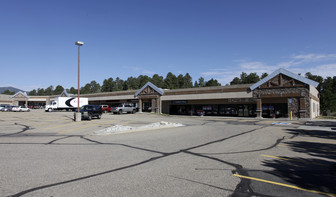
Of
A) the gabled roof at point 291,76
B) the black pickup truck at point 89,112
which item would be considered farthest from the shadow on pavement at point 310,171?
the gabled roof at point 291,76

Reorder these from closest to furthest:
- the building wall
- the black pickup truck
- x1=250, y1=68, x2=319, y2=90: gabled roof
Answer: the black pickup truck < x1=250, y1=68, x2=319, y2=90: gabled roof < the building wall

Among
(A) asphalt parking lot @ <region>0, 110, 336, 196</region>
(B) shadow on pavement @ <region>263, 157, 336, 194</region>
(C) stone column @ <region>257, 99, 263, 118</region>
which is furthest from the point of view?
(C) stone column @ <region>257, 99, 263, 118</region>

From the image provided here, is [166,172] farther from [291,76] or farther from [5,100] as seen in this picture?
[5,100]

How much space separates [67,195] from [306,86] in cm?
3297

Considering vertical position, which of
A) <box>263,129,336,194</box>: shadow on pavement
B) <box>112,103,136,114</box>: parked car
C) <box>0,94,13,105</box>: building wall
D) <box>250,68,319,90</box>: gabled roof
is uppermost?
<box>250,68,319,90</box>: gabled roof

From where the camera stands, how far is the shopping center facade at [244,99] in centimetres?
2995

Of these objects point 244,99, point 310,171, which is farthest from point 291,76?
point 310,171

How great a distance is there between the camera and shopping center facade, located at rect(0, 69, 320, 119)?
1179 inches

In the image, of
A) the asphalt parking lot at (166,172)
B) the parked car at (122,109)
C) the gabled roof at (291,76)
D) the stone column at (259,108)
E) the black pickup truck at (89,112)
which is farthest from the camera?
the parked car at (122,109)

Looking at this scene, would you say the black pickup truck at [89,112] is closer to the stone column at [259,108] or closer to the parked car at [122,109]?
the parked car at [122,109]

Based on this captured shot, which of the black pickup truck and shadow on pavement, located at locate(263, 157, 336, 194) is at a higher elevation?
the black pickup truck

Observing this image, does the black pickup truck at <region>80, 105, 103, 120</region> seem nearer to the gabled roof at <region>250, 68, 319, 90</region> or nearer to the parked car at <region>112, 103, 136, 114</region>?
the parked car at <region>112, 103, 136, 114</region>

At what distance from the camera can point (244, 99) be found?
3509cm

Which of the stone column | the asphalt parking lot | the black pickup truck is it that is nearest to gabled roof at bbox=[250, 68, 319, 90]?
the stone column
